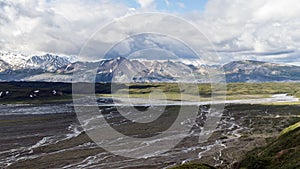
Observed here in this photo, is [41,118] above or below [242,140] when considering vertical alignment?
above

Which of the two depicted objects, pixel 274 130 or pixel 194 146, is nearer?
pixel 194 146

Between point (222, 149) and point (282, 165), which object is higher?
point (282, 165)

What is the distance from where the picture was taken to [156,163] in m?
43.7

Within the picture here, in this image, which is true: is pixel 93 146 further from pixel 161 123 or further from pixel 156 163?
pixel 161 123

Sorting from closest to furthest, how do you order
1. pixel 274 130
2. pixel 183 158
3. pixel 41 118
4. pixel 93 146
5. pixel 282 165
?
pixel 282 165 < pixel 183 158 < pixel 93 146 < pixel 274 130 < pixel 41 118

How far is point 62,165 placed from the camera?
140ft

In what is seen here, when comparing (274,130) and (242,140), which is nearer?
(242,140)

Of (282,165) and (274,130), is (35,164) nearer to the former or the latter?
(282,165)

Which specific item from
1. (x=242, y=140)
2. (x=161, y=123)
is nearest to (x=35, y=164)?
(x=242, y=140)

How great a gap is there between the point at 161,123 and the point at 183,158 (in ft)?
116

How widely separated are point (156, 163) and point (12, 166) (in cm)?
1892

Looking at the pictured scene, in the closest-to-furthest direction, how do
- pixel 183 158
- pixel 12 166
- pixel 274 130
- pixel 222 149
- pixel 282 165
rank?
pixel 282 165 < pixel 12 166 < pixel 183 158 < pixel 222 149 < pixel 274 130

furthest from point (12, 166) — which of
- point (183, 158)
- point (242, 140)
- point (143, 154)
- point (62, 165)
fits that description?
point (242, 140)

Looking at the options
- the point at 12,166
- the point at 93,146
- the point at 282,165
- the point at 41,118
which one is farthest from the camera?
the point at 41,118
